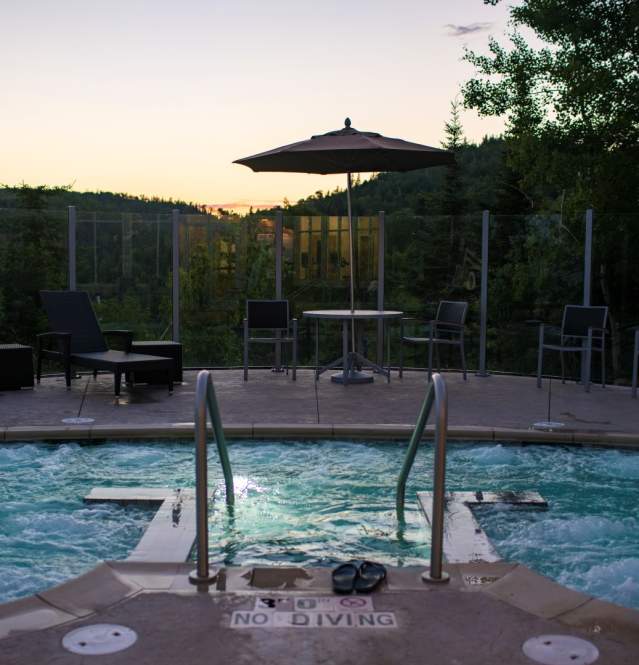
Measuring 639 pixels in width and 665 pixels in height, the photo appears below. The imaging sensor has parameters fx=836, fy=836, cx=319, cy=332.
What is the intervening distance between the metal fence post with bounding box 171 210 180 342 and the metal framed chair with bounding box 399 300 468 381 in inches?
105

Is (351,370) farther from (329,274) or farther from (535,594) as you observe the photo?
(535,594)

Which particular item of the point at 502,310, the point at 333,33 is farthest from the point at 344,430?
the point at 333,33

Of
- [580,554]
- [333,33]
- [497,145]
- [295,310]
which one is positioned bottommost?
[580,554]

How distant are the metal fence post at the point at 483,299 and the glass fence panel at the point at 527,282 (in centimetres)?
7

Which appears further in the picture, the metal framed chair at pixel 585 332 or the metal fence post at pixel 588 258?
the metal fence post at pixel 588 258

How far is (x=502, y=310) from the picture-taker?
10070mm

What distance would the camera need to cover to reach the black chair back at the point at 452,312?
926cm

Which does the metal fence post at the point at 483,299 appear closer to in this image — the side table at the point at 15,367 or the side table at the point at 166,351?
the side table at the point at 166,351

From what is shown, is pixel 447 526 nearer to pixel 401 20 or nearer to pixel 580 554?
pixel 580 554

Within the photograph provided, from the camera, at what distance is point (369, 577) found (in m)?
3.04

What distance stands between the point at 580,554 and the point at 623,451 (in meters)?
2.12

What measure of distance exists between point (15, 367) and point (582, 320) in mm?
5927

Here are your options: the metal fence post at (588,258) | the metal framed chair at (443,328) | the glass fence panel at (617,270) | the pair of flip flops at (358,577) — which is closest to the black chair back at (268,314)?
the metal framed chair at (443,328)

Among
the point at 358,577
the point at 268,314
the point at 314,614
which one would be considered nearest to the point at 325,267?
the point at 268,314
